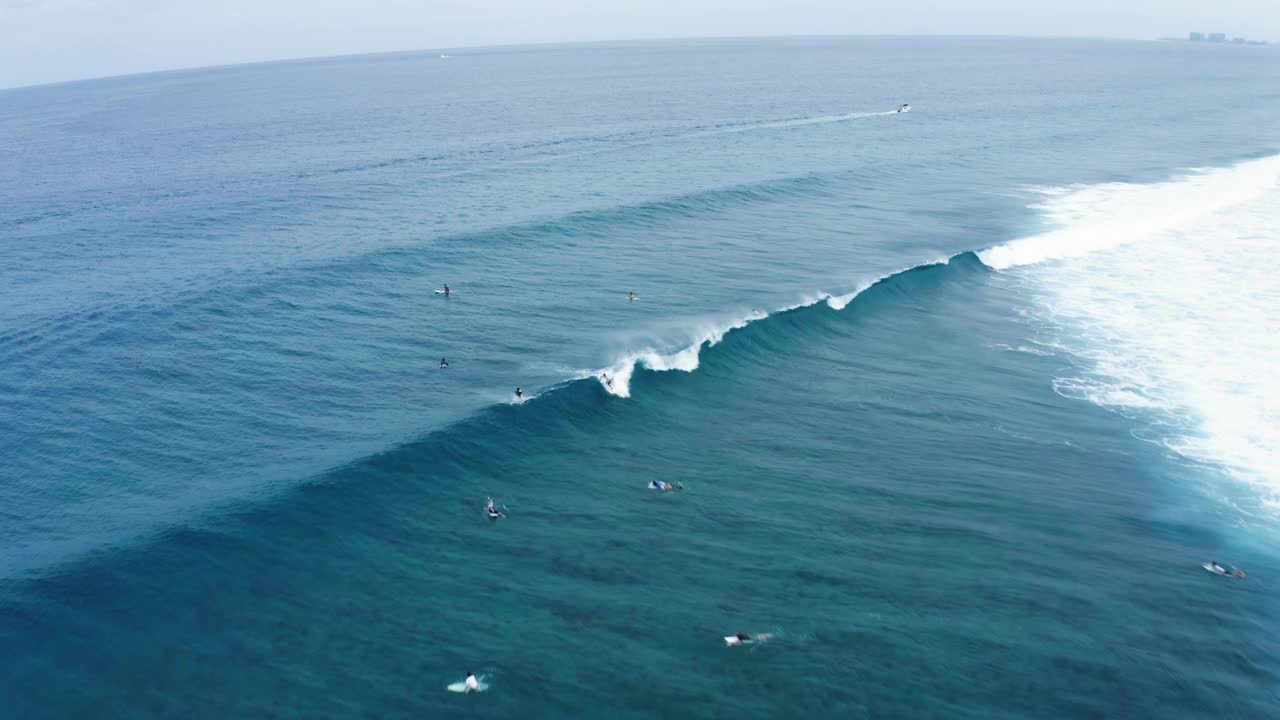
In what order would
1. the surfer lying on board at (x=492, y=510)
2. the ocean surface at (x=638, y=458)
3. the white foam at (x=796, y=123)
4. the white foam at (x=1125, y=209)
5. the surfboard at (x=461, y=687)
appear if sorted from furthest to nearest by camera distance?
1. the white foam at (x=796, y=123)
2. the white foam at (x=1125, y=209)
3. the surfer lying on board at (x=492, y=510)
4. the ocean surface at (x=638, y=458)
5. the surfboard at (x=461, y=687)

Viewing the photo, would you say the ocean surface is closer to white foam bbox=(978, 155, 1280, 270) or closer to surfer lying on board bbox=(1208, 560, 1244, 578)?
surfer lying on board bbox=(1208, 560, 1244, 578)

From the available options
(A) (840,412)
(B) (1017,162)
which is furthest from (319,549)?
(B) (1017,162)

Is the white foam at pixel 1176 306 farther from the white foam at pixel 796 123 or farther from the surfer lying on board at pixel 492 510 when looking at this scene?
the white foam at pixel 796 123

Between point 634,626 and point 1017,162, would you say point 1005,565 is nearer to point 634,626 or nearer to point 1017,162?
point 634,626

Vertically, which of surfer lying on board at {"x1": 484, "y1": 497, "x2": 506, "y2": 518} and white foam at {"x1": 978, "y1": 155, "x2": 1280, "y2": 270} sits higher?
white foam at {"x1": 978, "y1": 155, "x2": 1280, "y2": 270}

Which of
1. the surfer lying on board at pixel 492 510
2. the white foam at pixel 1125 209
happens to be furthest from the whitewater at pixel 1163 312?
the surfer lying on board at pixel 492 510

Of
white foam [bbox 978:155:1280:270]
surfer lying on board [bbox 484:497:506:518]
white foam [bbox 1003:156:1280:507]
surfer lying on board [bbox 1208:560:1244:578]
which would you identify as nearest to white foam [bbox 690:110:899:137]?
white foam [bbox 978:155:1280:270]
